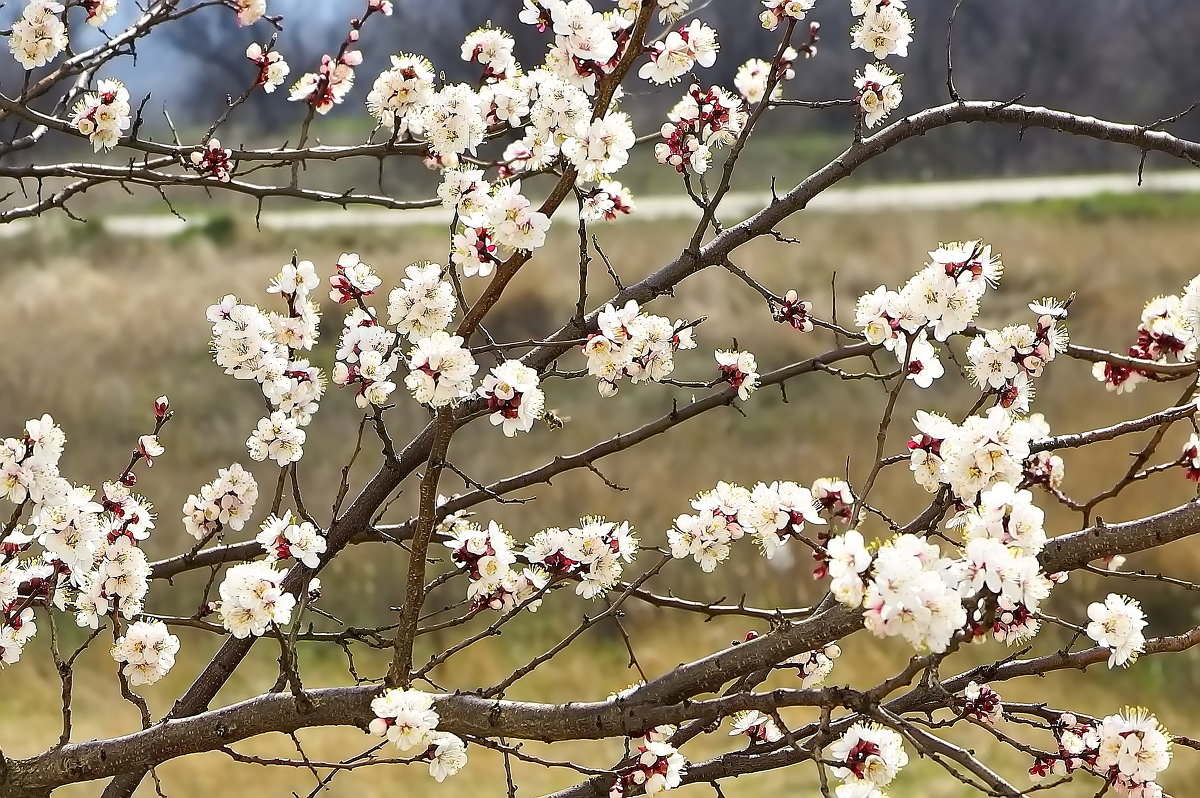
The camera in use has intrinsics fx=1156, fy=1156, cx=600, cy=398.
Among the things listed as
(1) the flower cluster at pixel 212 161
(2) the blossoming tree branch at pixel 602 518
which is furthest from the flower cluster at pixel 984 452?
(1) the flower cluster at pixel 212 161

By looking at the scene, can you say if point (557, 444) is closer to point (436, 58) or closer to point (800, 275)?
point (800, 275)

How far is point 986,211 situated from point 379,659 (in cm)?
267

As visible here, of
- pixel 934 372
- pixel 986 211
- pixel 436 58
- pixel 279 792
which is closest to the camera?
pixel 934 372

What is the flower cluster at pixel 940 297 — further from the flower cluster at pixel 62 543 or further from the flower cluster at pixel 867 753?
the flower cluster at pixel 62 543

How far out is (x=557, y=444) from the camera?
3004mm

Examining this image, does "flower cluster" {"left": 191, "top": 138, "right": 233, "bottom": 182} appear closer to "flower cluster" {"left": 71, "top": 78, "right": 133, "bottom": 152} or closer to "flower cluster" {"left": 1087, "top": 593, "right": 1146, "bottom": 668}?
"flower cluster" {"left": 71, "top": 78, "right": 133, "bottom": 152}

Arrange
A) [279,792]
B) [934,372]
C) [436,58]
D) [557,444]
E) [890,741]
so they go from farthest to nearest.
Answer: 1. [436,58]
2. [557,444]
3. [279,792]
4. [934,372]
5. [890,741]

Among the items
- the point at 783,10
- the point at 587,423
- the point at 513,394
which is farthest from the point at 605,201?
the point at 587,423

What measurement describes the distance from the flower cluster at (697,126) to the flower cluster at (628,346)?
315mm

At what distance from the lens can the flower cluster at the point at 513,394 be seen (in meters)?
0.77

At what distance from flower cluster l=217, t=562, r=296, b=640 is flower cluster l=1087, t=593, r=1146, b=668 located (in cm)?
58

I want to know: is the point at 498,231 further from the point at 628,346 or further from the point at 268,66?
the point at 268,66

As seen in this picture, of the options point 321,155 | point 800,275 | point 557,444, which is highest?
point 800,275

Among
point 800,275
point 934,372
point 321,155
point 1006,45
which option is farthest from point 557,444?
point 1006,45
